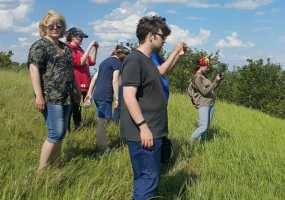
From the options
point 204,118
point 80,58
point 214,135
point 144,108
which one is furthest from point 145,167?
point 214,135

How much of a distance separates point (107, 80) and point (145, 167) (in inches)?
121

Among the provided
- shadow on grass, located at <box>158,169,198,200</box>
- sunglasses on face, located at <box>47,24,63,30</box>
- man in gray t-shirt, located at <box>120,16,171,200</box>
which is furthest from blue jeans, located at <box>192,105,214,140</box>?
man in gray t-shirt, located at <box>120,16,171,200</box>

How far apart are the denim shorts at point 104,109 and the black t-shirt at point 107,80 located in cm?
5

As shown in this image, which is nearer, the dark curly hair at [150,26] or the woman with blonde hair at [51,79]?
the dark curly hair at [150,26]

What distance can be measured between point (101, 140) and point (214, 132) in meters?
2.76

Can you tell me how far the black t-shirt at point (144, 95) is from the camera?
414 centimetres

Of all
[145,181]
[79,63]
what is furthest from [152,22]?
[79,63]

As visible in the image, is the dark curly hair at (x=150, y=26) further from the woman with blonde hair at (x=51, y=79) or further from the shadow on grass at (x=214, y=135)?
the shadow on grass at (x=214, y=135)

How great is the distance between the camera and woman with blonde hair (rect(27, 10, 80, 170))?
17.5ft

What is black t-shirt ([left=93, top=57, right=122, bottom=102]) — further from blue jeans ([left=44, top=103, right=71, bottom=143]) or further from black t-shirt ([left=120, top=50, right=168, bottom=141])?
black t-shirt ([left=120, top=50, right=168, bottom=141])

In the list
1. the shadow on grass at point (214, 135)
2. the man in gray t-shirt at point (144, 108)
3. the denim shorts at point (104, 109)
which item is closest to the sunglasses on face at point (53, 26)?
the man in gray t-shirt at point (144, 108)

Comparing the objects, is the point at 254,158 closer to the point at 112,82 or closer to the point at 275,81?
the point at 112,82

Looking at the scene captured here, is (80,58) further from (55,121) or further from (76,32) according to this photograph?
(55,121)

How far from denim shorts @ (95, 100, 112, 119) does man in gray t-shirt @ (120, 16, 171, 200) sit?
9.46 feet
